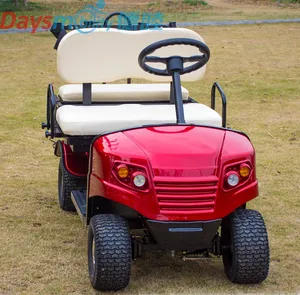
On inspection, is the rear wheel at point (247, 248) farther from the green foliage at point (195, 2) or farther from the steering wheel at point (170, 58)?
the green foliage at point (195, 2)

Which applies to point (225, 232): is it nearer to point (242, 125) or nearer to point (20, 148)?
point (20, 148)

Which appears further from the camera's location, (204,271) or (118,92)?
(118,92)

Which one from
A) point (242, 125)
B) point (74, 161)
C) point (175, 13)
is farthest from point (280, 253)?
point (175, 13)

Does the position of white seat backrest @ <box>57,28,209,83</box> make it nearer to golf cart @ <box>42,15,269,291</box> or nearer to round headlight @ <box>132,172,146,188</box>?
golf cart @ <box>42,15,269,291</box>

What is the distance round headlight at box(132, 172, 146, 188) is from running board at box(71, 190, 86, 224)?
0.66m

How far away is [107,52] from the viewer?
570 cm

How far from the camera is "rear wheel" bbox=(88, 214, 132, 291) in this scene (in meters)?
3.90

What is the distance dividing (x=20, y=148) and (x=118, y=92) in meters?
1.95

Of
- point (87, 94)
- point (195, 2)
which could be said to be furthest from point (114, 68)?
point (195, 2)

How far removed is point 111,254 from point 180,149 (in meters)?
0.61

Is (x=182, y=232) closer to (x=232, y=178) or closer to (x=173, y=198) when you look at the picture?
(x=173, y=198)

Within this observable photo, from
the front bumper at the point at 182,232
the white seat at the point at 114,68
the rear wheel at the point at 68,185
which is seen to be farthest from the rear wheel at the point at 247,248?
the rear wheel at the point at 68,185

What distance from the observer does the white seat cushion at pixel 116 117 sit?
473cm

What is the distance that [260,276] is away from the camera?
4082 millimetres
